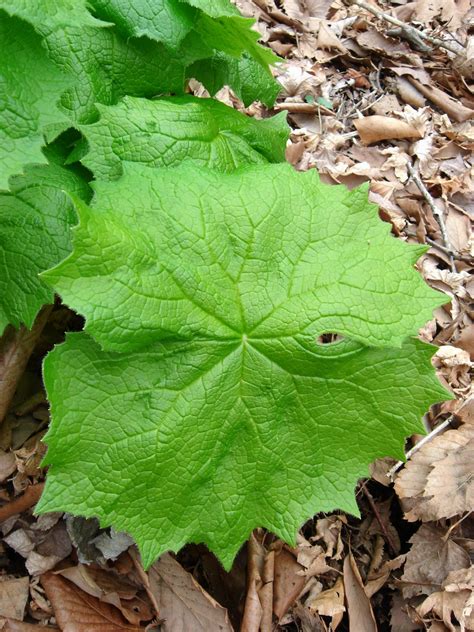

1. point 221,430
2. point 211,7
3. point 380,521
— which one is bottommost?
point 380,521

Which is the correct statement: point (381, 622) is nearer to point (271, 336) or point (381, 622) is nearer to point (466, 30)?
point (271, 336)

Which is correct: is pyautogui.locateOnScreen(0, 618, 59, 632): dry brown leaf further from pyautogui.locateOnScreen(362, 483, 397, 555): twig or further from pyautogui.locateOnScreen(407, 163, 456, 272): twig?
pyautogui.locateOnScreen(407, 163, 456, 272): twig

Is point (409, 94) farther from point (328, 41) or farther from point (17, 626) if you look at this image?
point (17, 626)

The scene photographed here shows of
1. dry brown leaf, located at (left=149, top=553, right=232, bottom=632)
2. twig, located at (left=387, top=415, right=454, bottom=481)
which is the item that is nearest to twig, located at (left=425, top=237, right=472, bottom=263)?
twig, located at (left=387, top=415, right=454, bottom=481)

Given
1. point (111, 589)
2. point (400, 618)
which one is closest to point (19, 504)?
point (111, 589)

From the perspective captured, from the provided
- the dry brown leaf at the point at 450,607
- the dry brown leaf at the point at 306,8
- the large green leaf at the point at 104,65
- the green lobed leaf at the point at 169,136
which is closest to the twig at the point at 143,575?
the dry brown leaf at the point at 450,607

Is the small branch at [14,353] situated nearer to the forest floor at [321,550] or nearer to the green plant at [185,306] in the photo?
the forest floor at [321,550]

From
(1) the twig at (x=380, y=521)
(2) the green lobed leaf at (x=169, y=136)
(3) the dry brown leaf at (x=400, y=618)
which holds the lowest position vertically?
(3) the dry brown leaf at (x=400, y=618)

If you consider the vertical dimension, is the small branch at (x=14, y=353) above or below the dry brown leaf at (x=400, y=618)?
above
